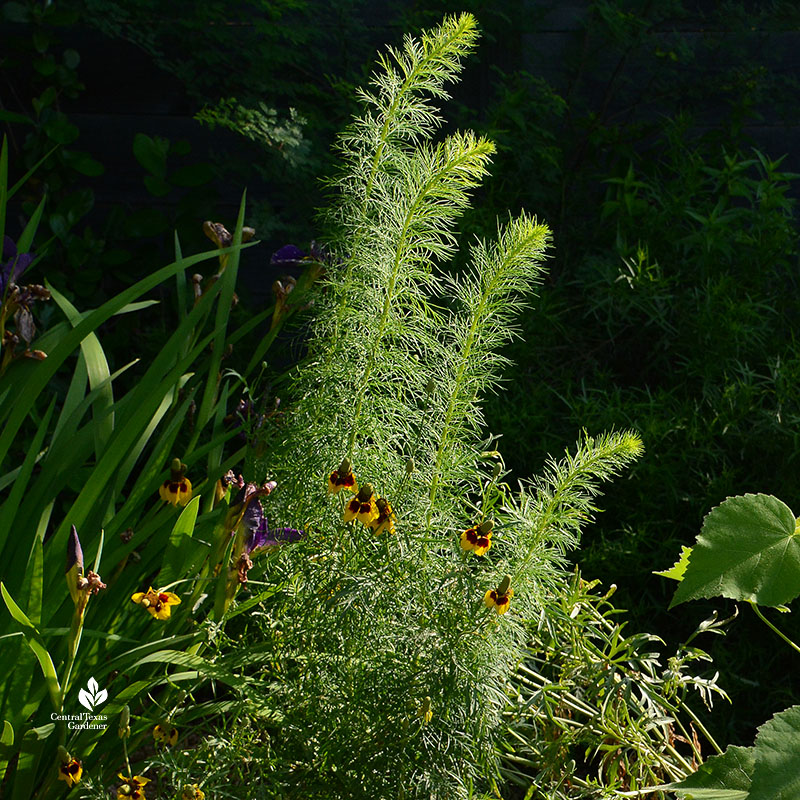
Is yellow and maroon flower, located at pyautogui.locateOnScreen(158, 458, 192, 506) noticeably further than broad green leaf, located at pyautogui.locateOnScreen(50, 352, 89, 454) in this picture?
No

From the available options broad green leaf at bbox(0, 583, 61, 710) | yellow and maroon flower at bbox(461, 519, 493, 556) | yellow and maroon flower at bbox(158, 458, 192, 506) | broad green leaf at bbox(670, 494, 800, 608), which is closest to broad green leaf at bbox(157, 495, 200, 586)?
yellow and maroon flower at bbox(158, 458, 192, 506)

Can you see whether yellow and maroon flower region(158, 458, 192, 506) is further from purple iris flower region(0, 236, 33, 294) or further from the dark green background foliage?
the dark green background foliage

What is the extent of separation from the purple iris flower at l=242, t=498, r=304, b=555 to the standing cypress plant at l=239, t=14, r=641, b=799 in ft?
0.08

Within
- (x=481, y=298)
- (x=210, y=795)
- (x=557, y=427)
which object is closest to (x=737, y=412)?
(x=557, y=427)

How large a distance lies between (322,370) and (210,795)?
0.66 m

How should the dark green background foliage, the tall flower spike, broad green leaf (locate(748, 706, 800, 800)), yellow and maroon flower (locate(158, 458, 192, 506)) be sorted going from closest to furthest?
broad green leaf (locate(748, 706, 800, 800))
the tall flower spike
yellow and maroon flower (locate(158, 458, 192, 506))
the dark green background foliage

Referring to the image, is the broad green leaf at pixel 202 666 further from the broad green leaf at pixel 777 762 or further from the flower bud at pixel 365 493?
the broad green leaf at pixel 777 762

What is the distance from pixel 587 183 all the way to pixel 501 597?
6.57ft

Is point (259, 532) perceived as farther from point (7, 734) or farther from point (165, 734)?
point (7, 734)

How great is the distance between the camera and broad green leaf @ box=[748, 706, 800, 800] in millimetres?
908

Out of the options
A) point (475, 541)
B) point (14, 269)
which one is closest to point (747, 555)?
point (475, 541)

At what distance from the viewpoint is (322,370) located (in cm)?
134

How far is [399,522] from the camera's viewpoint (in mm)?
1270

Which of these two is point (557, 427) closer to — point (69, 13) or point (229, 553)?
point (229, 553)
